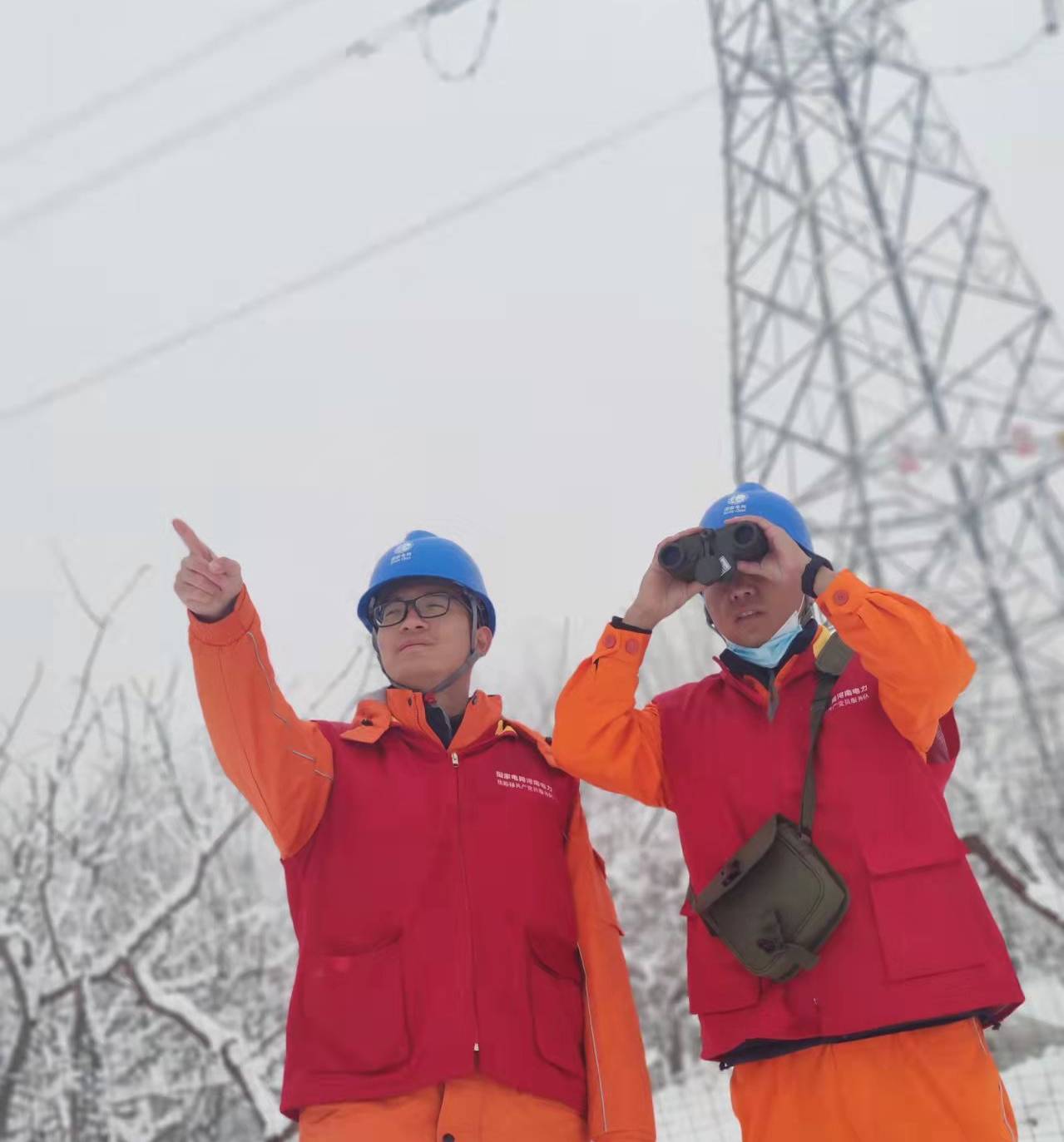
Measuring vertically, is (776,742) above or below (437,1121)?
above

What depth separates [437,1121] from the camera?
1729 mm

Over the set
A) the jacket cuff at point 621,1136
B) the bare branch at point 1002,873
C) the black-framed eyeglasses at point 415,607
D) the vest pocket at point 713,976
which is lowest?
the jacket cuff at point 621,1136

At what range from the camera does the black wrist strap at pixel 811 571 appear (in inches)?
76.9

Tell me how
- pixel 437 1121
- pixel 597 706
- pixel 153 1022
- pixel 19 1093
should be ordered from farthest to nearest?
1. pixel 153 1022
2. pixel 19 1093
3. pixel 597 706
4. pixel 437 1121

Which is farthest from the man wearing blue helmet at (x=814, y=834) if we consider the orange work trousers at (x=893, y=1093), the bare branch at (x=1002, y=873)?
the bare branch at (x=1002, y=873)

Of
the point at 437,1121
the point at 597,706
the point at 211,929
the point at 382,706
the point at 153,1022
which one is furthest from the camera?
the point at 211,929

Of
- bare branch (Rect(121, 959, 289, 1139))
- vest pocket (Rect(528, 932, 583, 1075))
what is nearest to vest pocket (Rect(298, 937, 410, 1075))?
vest pocket (Rect(528, 932, 583, 1075))

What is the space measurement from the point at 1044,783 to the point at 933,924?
6.56 meters

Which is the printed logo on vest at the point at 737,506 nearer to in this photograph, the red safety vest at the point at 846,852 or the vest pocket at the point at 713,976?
the red safety vest at the point at 846,852

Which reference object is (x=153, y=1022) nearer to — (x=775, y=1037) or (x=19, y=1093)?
(x=19, y=1093)

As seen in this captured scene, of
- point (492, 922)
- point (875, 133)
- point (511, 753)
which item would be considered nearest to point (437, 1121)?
point (492, 922)

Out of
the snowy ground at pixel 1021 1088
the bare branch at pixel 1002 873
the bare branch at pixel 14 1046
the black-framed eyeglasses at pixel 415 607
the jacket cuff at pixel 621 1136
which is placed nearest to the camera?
the jacket cuff at pixel 621 1136

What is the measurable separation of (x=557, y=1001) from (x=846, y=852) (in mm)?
560

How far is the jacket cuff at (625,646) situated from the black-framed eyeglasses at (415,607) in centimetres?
37
